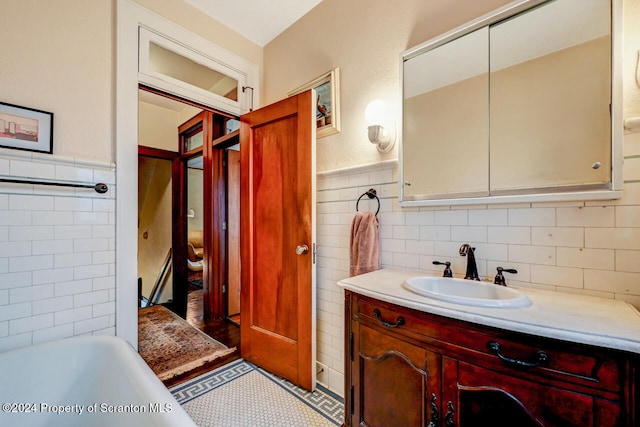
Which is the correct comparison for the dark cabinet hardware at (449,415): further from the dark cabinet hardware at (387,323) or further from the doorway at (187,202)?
the doorway at (187,202)

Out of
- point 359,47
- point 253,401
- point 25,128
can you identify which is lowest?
point 253,401

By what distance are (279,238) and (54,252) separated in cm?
125

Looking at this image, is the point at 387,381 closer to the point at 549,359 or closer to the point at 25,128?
the point at 549,359

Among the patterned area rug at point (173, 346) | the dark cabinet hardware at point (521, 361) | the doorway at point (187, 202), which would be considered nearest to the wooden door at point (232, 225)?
the doorway at point (187, 202)

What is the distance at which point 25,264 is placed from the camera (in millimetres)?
1342

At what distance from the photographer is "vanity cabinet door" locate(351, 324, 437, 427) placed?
99 cm

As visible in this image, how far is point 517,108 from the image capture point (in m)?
1.17

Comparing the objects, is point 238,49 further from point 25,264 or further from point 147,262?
point 147,262

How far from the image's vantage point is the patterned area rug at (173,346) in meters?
2.02

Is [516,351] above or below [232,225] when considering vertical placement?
below

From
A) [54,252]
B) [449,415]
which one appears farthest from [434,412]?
[54,252]

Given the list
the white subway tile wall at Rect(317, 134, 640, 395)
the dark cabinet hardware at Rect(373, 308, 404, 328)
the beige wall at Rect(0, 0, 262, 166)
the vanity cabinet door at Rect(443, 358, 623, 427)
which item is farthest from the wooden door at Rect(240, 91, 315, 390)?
the vanity cabinet door at Rect(443, 358, 623, 427)

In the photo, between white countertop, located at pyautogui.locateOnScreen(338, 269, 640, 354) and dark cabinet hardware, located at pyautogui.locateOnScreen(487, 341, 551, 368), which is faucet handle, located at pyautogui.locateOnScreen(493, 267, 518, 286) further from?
dark cabinet hardware, located at pyautogui.locateOnScreen(487, 341, 551, 368)

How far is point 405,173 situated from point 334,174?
52cm
